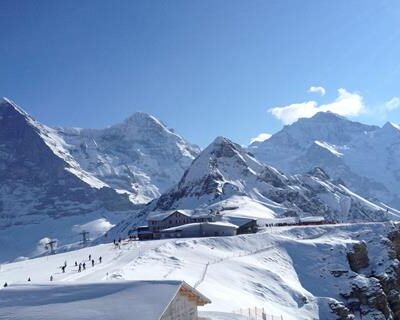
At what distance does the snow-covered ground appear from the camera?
5659 centimetres

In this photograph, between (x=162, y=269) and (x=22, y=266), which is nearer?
(x=162, y=269)

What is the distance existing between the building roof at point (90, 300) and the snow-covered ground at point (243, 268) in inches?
770

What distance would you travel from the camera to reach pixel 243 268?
230 feet

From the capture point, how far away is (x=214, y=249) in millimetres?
83625

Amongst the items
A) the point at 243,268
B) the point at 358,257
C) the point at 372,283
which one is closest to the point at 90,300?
the point at 243,268

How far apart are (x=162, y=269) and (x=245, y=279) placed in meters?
9.86

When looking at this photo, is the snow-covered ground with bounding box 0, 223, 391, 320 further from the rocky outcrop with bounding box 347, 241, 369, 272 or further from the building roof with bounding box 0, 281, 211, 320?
the building roof with bounding box 0, 281, 211, 320

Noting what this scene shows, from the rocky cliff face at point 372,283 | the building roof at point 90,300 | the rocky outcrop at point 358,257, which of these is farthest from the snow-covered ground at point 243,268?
the building roof at point 90,300

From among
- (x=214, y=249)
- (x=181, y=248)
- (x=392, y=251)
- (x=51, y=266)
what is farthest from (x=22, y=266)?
(x=392, y=251)

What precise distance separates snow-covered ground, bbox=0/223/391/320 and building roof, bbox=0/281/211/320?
1955 cm

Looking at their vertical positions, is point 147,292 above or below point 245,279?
below

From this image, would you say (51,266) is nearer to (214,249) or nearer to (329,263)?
(214,249)

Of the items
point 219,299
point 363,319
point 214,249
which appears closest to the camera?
point 219,299

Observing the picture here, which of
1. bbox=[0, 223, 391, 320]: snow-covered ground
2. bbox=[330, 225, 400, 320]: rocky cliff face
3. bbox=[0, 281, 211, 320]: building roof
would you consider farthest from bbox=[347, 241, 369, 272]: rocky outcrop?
bbox=[0, 281, 211, 320]: building roof
